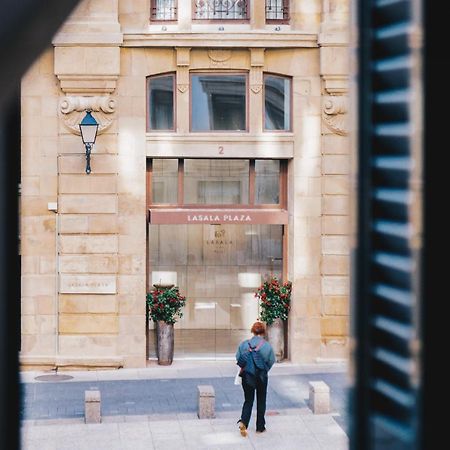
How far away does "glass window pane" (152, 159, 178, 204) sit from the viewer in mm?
18625

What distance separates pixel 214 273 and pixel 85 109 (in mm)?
4083

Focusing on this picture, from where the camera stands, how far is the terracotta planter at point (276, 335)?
739 inches

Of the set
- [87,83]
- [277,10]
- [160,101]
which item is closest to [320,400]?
[160,101]

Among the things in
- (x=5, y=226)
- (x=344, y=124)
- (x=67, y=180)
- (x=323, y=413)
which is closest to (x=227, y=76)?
(x=344, y=124)

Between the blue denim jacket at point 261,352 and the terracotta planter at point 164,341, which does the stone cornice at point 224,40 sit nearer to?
the terracotta planter at point 164,341

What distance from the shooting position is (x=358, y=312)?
50.9 inches

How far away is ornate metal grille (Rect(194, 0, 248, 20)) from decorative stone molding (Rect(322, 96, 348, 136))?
2366 mm

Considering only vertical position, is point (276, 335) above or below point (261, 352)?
below

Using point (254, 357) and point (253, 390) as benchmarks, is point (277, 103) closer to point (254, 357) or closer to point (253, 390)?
point (254, 357)

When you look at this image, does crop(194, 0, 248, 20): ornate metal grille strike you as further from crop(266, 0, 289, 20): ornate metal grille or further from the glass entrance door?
the glass entrance door

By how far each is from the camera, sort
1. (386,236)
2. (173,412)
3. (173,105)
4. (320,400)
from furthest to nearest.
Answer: (173,105) → (173,412) → (320,400) → (386,236)

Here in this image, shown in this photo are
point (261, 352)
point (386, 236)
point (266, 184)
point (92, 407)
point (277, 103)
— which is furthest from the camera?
point (266, 184)

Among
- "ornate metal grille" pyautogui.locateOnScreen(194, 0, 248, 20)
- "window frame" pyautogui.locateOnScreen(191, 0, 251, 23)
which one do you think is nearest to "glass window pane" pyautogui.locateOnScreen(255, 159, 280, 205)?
"window frame" pyautogui.locateOnScreen(191, 0, 251, 23)

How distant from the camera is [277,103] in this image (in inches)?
737
